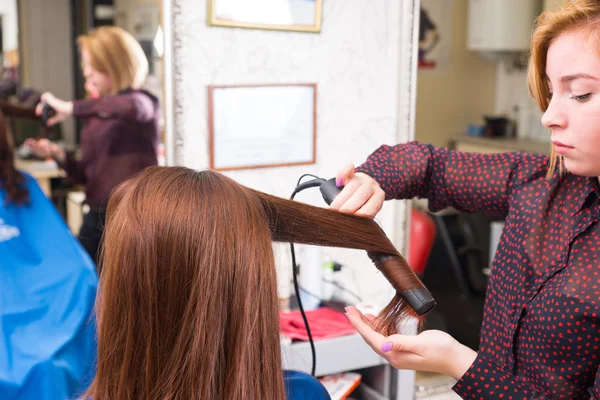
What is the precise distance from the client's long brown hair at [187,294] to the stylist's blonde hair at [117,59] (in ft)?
4.58

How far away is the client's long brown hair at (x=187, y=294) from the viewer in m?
0.85

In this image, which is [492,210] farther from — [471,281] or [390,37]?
[471,281]

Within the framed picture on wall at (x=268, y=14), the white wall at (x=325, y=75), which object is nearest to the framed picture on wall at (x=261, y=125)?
the white wall at (x=325, y=75)

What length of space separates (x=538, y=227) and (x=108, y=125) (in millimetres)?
1488

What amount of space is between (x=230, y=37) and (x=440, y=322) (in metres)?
1.67

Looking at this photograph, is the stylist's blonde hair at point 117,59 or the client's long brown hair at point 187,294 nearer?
the client's long brown hair at point 187,294

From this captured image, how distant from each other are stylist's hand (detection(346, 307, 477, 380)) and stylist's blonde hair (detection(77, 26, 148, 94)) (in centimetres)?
148

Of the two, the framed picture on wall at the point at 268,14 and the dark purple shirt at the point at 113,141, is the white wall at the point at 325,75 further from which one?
the dark purple shirt at the point at 113,141

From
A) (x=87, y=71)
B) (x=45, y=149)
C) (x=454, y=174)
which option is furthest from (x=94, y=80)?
(x=454, y=174)

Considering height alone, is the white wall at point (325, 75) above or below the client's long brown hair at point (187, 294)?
above

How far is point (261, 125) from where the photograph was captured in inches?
69.5

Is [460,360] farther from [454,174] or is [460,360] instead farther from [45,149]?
[45,149]

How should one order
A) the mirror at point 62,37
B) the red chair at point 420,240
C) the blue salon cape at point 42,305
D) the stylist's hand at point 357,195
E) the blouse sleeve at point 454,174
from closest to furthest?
the stylist's hand at point 357,195, the blouse sleeve at point 454,174, the blue salon cape at point 42,305, the mirror at point 62,37, the red chair at point 420,240

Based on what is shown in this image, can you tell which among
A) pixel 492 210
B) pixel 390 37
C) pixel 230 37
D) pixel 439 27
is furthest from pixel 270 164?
pixel 439 27
